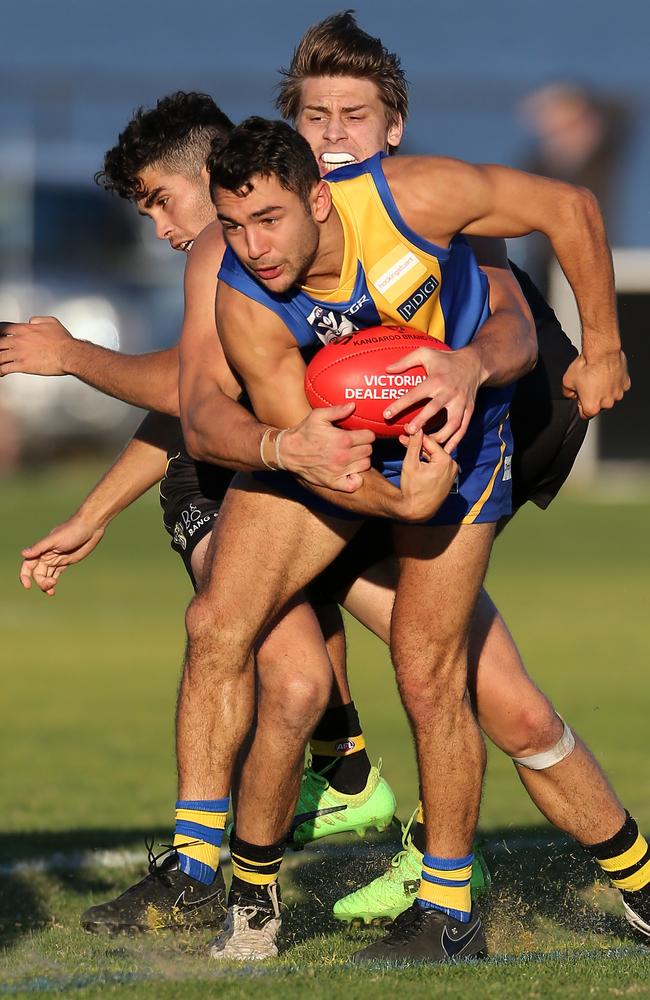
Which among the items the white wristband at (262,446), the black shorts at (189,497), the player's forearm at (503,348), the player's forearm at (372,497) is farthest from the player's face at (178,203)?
the player's forearm at (372,497)

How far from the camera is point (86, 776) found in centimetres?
843

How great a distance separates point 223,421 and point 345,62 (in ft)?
5.15

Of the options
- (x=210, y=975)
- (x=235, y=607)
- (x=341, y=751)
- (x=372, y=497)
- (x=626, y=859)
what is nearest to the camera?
(x=210, y=975)

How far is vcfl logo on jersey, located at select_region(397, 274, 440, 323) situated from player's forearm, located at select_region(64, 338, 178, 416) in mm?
928

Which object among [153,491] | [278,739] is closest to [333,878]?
[278,739]

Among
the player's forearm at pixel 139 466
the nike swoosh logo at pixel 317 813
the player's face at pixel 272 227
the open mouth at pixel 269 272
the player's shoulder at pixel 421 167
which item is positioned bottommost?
the nike swoosh logo at pixel 317 813

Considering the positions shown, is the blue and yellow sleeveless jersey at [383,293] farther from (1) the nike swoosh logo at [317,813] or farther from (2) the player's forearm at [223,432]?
(1) the nike swoosh logo at [317,813]

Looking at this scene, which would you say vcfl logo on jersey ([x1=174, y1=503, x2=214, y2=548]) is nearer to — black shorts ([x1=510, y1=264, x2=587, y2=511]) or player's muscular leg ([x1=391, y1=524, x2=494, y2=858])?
player's muscular leg ([x1=391, y1=524, x2=494, y2=858])

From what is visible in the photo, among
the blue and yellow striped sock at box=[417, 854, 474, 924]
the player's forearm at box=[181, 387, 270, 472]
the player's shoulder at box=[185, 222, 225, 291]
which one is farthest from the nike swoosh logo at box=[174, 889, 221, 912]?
the player's shoulder at box=[185, 222, 225, 291]

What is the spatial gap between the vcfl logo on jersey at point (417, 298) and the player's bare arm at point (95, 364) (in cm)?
93

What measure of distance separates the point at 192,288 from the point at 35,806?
140 inches

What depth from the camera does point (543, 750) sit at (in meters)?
5.19

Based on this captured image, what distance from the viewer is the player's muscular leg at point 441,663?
4.76m

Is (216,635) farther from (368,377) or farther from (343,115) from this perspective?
(343,115)
